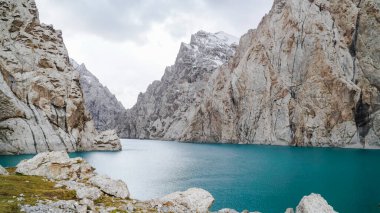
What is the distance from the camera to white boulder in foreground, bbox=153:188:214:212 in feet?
103

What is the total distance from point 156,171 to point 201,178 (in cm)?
1453

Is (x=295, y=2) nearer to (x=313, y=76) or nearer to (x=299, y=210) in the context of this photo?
(x=313, y=76)

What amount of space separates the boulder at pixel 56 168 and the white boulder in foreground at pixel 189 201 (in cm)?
1116

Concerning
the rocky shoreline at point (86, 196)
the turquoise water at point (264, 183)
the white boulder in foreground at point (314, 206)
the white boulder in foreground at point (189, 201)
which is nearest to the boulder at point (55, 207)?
the rocky shoreline at point (86, 196)

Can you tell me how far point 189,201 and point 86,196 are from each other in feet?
32.7

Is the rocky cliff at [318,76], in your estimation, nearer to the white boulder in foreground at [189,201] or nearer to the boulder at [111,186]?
the white boulder in foreground at [189,201]

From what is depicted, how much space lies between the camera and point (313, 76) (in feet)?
559

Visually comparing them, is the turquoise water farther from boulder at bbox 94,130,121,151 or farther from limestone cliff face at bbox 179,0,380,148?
limestone cliff face at bbox 179,0,380,148

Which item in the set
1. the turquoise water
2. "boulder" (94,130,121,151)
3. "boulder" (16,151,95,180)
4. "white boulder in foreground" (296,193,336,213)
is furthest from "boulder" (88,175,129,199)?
"boulder" (94,130,121,151)

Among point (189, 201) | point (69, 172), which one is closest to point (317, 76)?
point (189, 201)

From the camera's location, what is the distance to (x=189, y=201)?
33.1 m

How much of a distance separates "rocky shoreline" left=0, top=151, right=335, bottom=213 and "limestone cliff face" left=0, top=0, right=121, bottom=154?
212ft

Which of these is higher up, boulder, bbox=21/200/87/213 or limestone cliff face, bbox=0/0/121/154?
limestone cliff face, bbox=0/0/121/154

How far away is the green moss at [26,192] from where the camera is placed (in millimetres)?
22406
